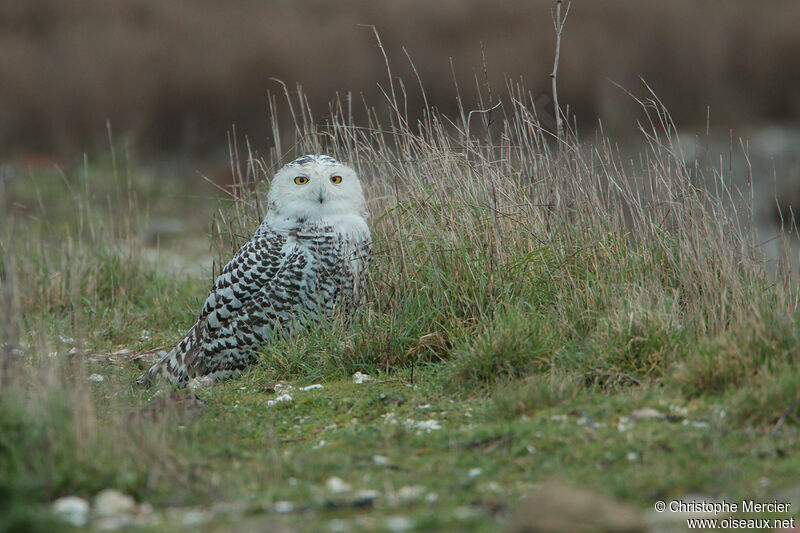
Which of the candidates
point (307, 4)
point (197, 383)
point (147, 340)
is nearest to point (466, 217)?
point (197, 383)

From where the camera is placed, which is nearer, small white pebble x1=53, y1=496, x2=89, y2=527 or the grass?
small white pebble x1=53, y1=496, x2=89, y2=527

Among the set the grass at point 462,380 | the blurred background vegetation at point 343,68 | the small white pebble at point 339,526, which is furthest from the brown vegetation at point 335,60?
the small white pebble at point 339,526

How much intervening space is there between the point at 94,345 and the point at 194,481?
3.43 m

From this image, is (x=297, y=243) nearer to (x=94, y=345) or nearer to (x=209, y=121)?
(x=94, y=345)

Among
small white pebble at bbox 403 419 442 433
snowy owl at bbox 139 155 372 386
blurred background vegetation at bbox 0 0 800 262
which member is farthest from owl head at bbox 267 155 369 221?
blurred background vegetation at bbox 0 0 800 262

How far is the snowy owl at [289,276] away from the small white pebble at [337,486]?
7.37ft

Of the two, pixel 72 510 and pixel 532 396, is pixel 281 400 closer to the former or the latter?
pixel 532 396

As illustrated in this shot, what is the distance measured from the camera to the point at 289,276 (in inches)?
218

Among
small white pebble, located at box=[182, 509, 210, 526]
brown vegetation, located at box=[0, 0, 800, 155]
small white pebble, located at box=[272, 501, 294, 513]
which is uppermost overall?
brown vegetation, located at box=[0, 0, 800, 155]

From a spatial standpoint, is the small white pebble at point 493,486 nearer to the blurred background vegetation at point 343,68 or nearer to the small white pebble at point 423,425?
the small white pebble at point 423,425

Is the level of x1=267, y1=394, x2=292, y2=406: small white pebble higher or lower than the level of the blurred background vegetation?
lower

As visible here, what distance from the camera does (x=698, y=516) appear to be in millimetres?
2969

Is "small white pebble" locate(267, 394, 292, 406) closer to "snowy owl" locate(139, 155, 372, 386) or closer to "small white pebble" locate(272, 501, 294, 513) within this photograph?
"snowy owl" locate(139, 155, 372, 386)

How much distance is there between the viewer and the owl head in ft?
18.2
